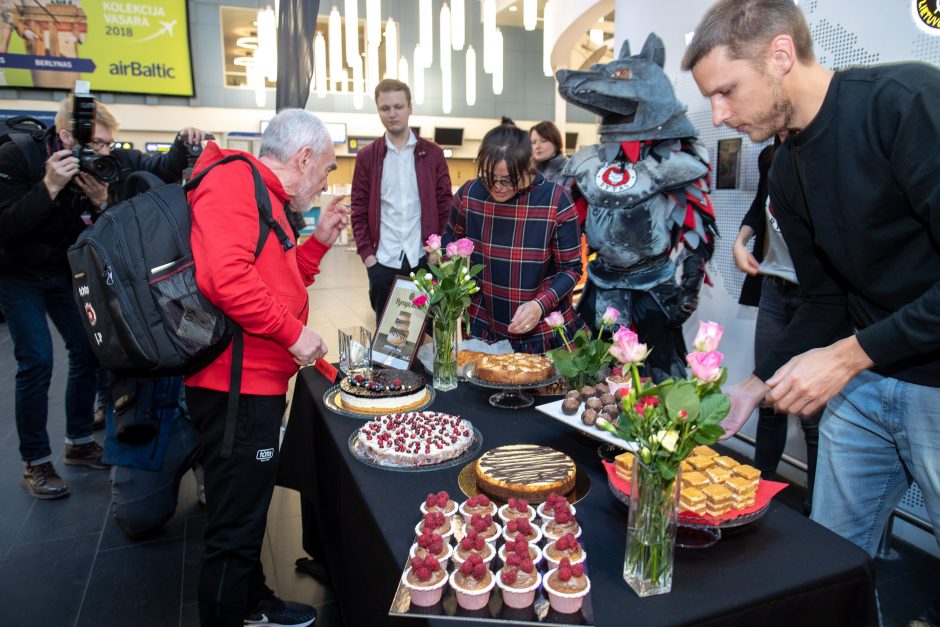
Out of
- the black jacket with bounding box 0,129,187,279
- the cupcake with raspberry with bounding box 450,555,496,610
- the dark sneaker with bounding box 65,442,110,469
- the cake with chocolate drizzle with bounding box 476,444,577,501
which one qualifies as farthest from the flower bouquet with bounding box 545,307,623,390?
the dark sneaker with bounding box 65,442,110,469

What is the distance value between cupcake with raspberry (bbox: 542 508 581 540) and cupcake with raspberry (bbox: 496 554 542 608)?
125 mm

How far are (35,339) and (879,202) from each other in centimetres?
313

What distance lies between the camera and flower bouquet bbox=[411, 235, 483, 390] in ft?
5.75

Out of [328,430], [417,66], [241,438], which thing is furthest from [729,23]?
[417,66]

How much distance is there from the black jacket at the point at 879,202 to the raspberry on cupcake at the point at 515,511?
659 mm

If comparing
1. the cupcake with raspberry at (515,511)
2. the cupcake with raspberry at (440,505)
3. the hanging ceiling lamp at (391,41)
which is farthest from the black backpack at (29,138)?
the hanging ceiling lamp at (391,41)

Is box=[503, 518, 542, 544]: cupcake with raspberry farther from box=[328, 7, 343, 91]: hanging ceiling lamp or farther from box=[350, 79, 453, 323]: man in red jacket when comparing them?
box=[328, 7, 343, 91]: hanging ceiling lamp

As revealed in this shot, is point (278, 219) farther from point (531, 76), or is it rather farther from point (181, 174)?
point (531, 76)

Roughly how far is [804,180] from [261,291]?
1.23m

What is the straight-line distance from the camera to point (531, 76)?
16.8 meters

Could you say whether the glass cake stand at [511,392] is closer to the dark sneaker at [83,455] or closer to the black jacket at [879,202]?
the black jacket at [879,202]

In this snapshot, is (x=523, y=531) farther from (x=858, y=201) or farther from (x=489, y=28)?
(x=489, y=28)

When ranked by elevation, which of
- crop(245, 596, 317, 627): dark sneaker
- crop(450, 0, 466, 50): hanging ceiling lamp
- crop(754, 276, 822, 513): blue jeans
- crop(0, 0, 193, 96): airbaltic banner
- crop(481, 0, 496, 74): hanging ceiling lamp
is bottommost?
crop(245, 596, 317, 627): dark sneaker

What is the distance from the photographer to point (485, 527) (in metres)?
1.02
